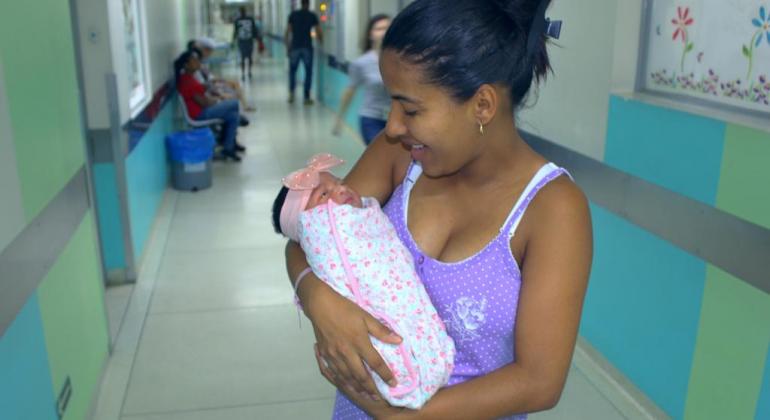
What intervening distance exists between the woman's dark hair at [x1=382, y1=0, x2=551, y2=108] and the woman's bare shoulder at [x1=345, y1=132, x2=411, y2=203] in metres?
0.27

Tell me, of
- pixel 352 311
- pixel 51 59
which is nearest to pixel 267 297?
pixel 51 59

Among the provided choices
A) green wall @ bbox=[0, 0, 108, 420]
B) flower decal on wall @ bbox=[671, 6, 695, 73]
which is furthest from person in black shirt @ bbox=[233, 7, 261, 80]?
flower decal on wall @ bbox=[671, 6, 695, 73]

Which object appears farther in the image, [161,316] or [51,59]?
[161,316]

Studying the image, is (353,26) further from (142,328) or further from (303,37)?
(142,328)

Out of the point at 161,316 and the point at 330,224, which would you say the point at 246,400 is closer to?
the point at 161,316

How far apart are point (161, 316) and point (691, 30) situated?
2.74 meters

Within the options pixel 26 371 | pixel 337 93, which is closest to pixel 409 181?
pixel 26 371

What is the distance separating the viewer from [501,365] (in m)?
1.06

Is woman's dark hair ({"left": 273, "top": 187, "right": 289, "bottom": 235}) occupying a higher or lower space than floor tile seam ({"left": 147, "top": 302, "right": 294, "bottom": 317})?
higher

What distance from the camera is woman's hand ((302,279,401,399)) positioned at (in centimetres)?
98

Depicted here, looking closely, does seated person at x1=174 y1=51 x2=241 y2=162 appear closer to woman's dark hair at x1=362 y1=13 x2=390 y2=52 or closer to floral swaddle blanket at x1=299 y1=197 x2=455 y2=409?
woman's dark hair at x1=362 y1=13 x2=390 y2=52

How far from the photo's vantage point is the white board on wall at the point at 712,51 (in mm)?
1996

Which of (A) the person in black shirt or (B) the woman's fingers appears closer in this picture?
(B) the woman's fingers

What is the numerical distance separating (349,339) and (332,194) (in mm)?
309
